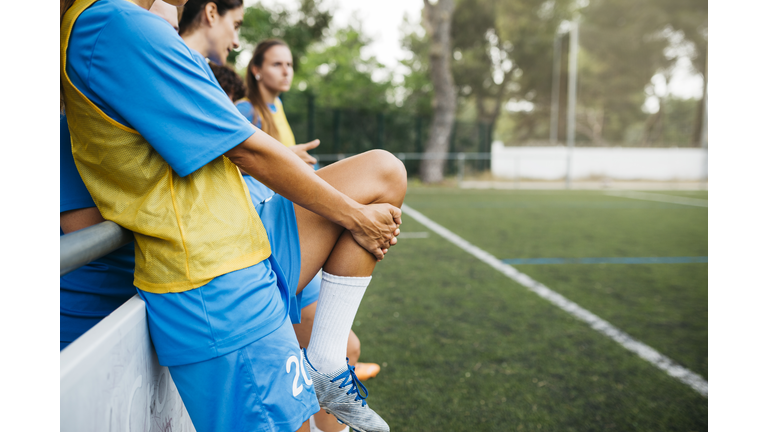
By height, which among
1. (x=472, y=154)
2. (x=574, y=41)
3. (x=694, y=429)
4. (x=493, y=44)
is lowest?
(x=694, y=429)

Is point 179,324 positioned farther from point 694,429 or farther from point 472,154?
point 472,154

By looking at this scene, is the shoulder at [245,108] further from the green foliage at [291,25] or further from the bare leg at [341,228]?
the green foliage at [291,25]

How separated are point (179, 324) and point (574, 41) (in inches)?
775

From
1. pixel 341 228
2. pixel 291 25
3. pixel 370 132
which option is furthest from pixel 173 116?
pixel 370 132

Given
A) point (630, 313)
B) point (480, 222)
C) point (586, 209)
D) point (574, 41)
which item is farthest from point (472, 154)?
point (630, 313)

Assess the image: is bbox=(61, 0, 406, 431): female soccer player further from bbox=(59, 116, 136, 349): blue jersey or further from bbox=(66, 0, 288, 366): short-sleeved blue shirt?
bbox=(59, 116, 136, 349): blue jersey

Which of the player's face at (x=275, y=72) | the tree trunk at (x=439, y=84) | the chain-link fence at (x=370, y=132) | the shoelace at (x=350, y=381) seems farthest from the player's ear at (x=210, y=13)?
the tree trunk at (x=439, y=84)

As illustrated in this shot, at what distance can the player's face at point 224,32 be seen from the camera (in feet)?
6.15

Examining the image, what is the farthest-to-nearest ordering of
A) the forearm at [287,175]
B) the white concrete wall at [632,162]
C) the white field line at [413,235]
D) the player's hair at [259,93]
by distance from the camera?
the white concrete wall at [632,162] → the white field line at [413,235] → the player's hair at [259,93] → the forearm at [287,175]

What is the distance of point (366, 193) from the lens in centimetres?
125

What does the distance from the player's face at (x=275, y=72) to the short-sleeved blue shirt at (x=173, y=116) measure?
1757 mm

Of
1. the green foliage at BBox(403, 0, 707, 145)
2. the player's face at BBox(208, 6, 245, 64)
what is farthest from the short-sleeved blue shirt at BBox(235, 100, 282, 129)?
the green foliage at BBox(403, 0, 707, 145)

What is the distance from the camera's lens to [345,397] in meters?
1.28

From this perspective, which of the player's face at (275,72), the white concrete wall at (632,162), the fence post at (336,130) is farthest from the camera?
the white concrete wall at (632,162)
